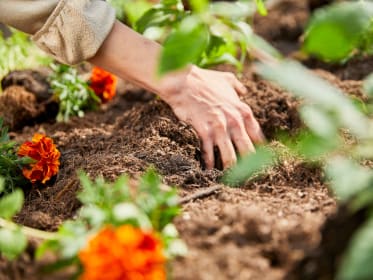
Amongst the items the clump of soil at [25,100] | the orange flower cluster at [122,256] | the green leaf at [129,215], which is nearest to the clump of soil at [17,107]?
the clump of soil at [25,100]

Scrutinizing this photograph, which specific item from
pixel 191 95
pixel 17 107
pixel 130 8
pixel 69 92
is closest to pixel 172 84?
pixel 191 95

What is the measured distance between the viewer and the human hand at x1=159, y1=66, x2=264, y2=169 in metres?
2.23

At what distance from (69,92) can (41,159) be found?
84cm

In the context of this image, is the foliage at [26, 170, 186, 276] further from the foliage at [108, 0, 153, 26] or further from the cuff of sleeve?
the foliage at [108, 0, 153, 26]

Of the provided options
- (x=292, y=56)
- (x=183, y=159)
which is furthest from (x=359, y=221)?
(x=292, y=56)

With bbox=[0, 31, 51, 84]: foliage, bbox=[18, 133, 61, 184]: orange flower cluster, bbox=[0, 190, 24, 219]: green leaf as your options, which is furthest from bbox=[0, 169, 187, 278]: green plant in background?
bbox=[0, 31, 51, 84]: foliage

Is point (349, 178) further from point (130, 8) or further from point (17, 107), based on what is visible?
point (130, 8)

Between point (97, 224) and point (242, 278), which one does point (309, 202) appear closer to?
point (242, 278)

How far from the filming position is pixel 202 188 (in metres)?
1.90

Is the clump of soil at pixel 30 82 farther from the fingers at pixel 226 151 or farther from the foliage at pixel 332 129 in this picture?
the foliage at pixel 332 129

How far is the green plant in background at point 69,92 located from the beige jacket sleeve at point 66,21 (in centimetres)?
64

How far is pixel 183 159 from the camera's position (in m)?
2.06

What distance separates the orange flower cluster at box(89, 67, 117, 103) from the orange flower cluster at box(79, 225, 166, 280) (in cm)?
191

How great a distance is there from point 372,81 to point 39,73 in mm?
2194
